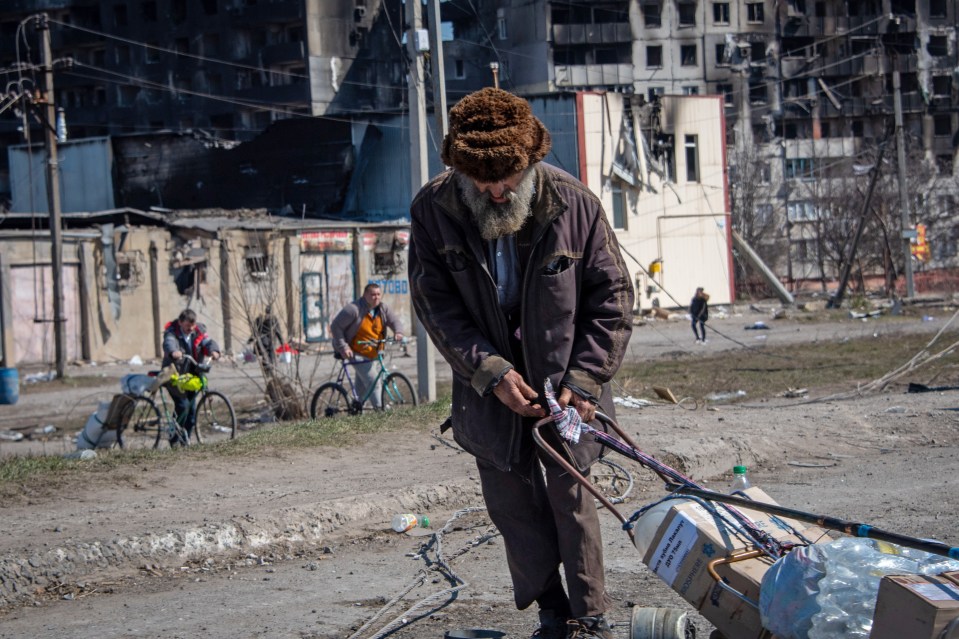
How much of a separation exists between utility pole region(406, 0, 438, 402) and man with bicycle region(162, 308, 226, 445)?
8.22ft

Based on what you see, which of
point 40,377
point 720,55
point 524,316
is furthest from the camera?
point 720,55

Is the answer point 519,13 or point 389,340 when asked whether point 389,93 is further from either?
point 389,340

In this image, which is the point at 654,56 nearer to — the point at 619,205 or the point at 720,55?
the point at 720,55

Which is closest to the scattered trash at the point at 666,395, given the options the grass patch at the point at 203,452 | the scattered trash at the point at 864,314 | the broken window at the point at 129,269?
the grass patch at the point at 203,452

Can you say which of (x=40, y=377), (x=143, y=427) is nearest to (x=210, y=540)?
(x=143, y=427)

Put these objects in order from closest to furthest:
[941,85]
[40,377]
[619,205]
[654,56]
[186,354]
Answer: [186,354]
[40,377]
[619,205]
[654,56]
[941,85]

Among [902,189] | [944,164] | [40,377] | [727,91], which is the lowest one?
[40,377]

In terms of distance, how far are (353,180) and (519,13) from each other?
73.7 feet

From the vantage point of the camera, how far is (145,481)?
7.82 meters

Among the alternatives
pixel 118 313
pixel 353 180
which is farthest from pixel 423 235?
pixel 353 180

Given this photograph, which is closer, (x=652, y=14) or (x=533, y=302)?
(x=533, y=302)

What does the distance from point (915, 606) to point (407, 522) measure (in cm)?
416

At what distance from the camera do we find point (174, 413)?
12.9 metres

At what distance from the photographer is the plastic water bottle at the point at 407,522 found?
6.66 m
